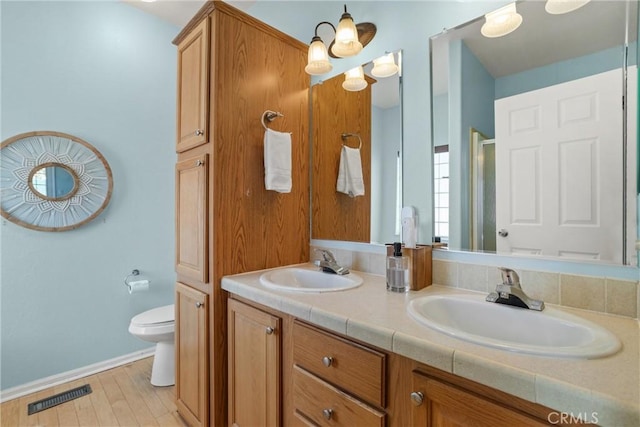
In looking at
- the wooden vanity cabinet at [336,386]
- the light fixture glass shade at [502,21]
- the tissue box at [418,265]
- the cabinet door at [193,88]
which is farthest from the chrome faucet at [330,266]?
the light fixture glass shade at [502,21]

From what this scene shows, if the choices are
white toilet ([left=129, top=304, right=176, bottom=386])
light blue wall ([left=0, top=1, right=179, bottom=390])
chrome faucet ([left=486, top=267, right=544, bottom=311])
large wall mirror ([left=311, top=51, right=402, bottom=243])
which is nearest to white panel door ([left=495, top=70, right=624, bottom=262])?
chrome faucet ([left=486, top=267, right=544, bottom=311])

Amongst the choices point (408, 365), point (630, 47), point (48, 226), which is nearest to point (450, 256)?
point (408, 365)

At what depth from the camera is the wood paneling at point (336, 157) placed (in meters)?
1.64

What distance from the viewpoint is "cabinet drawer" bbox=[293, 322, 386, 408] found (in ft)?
2.74

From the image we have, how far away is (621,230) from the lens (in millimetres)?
923

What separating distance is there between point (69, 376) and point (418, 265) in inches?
97.6

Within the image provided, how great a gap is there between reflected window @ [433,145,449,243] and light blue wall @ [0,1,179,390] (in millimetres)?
2180

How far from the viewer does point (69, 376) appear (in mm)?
2098

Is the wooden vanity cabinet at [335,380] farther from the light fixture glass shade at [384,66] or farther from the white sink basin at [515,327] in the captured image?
the light fixture glass shade at [384,66]

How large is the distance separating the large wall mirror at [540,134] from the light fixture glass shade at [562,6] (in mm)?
12

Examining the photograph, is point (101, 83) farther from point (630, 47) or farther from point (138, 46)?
point (630, 47)

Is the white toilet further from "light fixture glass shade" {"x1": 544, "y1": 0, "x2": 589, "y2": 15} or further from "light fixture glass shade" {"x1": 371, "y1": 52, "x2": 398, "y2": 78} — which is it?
"light fixture glass shade" {"x1": 544, "y1": 0, "x2": 589, "y2": 15}

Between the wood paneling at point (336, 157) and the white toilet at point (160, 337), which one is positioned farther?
the white toilet at point (160, 337)

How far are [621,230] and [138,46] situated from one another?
311 cm
